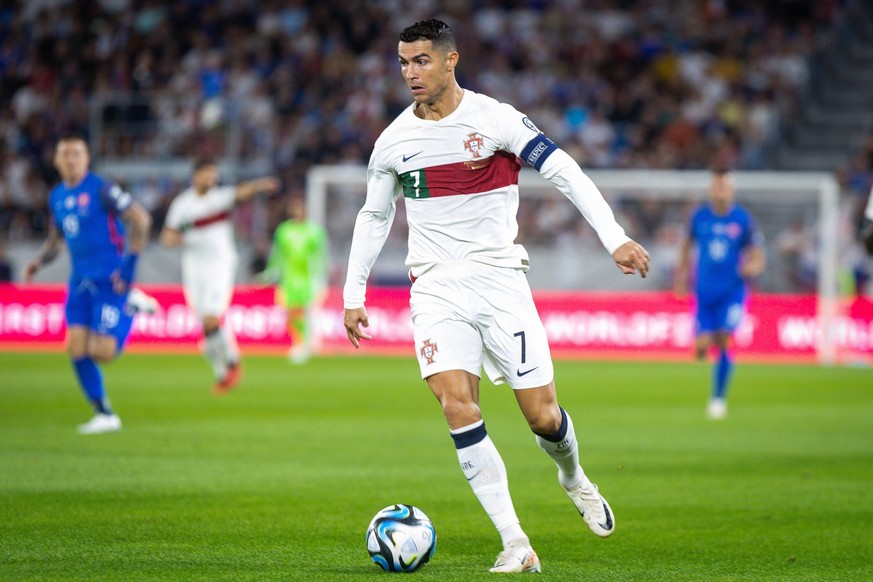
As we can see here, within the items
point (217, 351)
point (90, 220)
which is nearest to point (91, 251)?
point (90, 220)

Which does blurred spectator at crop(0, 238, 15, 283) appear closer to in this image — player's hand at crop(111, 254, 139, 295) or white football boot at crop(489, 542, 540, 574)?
player's hand at crop(111, 254, 139, 295)

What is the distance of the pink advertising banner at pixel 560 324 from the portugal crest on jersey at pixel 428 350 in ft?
54.6

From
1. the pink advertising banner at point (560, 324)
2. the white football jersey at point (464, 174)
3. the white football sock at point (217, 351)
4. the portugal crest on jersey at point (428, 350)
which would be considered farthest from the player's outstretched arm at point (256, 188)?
the portugal crest on jersey at point (428, 350)

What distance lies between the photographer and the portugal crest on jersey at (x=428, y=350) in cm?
612

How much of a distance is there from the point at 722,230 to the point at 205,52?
54.2ft

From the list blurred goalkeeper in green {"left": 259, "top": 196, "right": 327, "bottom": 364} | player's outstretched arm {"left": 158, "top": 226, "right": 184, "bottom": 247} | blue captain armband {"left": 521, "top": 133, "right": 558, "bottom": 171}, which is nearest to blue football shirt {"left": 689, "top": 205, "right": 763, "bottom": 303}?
player's outstretched arm {"left": 158, "top": 226, "right": 184, "bottom": 247}

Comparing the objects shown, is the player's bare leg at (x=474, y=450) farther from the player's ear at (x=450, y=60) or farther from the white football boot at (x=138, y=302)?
the white football boot at (x=138, y=302)

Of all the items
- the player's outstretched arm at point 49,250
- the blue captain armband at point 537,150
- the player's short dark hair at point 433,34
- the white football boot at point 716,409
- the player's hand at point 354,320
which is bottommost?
the white football boot at point 716,409

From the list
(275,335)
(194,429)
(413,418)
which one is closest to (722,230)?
(413,418)

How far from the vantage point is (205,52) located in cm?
2872

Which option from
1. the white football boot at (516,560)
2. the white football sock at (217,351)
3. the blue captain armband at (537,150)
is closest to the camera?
the white football boot at (516,560)

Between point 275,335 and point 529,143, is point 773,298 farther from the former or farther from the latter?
point 529,143

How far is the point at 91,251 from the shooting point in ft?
38.1

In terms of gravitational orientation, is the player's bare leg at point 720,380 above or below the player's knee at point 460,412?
below
